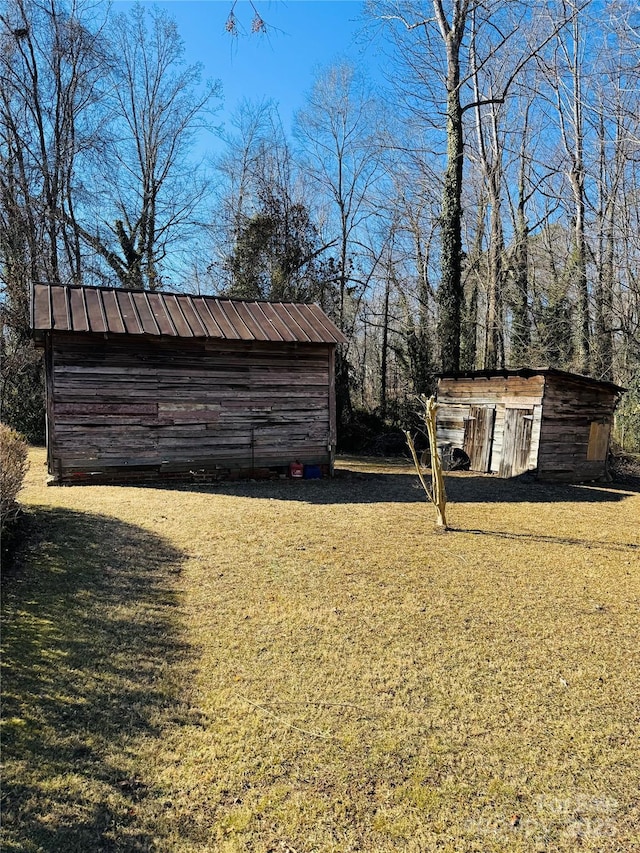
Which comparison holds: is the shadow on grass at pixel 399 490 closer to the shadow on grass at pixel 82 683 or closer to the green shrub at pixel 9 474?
the green shrub at pixel 9 474

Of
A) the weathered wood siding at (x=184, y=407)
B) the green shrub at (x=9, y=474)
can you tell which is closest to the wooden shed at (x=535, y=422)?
the weathered wood siding at (x=184, y=407)

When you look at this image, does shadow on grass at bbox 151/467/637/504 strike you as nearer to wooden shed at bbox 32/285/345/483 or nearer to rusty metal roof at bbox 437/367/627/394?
wooden shed at bbox 32/285/345/483

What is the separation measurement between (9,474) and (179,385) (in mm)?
5509

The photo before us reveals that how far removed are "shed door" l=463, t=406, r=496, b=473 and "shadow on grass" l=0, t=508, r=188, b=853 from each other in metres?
11.5

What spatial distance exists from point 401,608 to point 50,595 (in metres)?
3.46

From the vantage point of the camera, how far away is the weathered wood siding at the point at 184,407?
35.6 ft

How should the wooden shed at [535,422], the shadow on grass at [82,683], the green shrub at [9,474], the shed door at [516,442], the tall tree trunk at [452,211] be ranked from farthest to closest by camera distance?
the tall tree trunk at [452,211] → the shed door at [516,442] → the wooden shed at [535,422] → the green shrub at [9,474] → the shadow on grass at [82,683]

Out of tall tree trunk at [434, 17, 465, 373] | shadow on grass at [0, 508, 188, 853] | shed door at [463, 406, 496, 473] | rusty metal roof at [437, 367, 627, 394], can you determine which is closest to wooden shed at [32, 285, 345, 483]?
shadow on grass at [0, 508, 188, 853]

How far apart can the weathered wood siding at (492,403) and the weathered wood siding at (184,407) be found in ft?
18.2

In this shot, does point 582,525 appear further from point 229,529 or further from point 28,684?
point 28,684

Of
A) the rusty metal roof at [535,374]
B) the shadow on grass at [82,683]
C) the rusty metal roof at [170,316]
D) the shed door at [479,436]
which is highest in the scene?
the rusty metal roof at [170,316]

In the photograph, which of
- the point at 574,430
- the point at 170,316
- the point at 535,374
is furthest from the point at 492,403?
the point at 170,316

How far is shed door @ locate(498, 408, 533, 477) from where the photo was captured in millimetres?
14859

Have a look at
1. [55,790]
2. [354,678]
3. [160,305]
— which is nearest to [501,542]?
[354,678]
